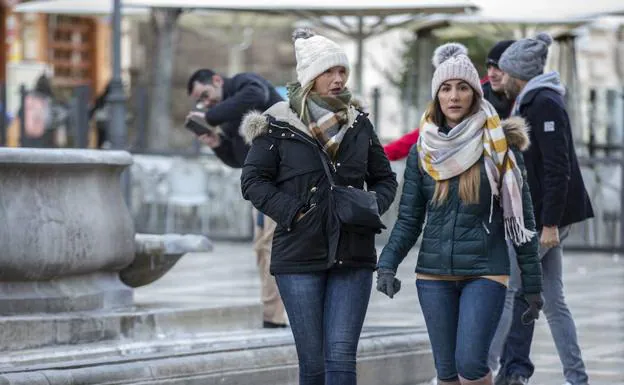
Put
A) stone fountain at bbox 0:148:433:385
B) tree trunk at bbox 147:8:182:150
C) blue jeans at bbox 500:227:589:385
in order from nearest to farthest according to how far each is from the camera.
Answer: stone fountain at bbox 0:148:433:385 < blue jeans at bbox 500:227:589:385 < tree trunk at bbox 147:8:182:150

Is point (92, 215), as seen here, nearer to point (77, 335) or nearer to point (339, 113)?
point (77, 335)

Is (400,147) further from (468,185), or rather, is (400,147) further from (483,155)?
(468,185)

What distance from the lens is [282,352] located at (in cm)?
885

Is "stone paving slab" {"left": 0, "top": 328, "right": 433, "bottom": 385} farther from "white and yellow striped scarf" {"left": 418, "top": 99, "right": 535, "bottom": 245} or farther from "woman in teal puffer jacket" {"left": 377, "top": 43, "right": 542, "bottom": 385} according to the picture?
"white and yellow striped scarf" {"left": 418, "top": 99, "right": 535, "bottom": 245}

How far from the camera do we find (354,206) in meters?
6.75

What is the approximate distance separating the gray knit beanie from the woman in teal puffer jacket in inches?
66.7

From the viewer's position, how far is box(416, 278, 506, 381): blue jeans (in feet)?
22.8

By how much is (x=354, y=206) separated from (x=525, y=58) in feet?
8.47

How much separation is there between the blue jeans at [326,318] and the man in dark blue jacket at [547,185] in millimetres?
2056

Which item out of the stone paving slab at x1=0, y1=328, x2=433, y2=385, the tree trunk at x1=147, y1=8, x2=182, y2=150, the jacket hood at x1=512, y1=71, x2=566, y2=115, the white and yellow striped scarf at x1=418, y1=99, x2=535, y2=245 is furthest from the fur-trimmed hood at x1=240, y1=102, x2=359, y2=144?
the tree trunk at x1=147, y1=8, x2=182, y2=150

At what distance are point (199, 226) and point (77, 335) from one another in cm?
1400

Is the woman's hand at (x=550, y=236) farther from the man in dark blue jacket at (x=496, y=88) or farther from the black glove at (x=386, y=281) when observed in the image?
the black glove at (x=386, y=281)

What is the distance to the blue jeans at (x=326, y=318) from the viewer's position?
269 inches

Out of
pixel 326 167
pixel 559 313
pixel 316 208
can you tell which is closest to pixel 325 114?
pixel 326 167
